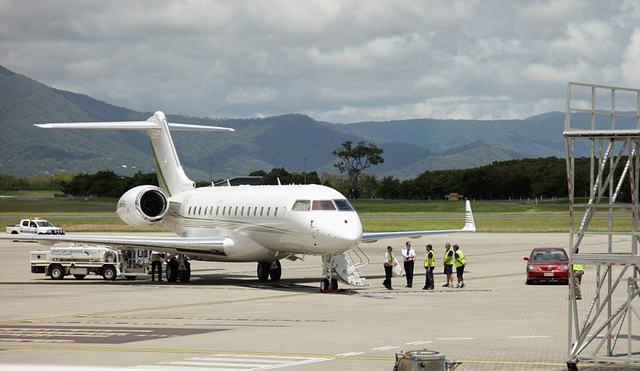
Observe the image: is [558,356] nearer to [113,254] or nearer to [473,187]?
[113,254]

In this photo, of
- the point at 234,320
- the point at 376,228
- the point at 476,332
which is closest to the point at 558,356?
the point at 476,332

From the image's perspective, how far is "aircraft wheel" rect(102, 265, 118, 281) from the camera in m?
38.5

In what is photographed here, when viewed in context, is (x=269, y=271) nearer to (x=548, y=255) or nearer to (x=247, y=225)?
(x=247, y=225)

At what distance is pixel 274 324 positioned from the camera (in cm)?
2205

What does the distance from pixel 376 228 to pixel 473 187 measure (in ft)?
331

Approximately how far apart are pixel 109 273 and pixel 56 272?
94.1 inches

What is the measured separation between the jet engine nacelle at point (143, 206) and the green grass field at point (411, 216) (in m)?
30.1

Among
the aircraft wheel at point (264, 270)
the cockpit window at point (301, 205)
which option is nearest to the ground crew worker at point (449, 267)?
the cockpit window at point (301, 205)

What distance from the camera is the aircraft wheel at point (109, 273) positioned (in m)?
38.5

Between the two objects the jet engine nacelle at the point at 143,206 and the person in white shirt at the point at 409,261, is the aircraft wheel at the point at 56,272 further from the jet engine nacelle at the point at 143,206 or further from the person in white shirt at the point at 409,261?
the person in white shirt at the point at 409,261

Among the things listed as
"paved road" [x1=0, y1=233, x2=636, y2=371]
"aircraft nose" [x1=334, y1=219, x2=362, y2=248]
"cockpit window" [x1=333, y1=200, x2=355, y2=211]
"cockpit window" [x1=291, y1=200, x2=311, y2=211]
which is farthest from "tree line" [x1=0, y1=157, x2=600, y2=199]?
"aircraft nose" [x1=334, y1=219, x2=362, y2=248]

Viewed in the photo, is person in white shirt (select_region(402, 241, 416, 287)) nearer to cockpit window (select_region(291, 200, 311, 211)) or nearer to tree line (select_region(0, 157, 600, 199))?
cockpit window (select_region(291, 200, 311, 211))

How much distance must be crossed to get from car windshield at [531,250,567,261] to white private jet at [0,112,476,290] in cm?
505

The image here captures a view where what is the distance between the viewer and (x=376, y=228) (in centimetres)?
8075
